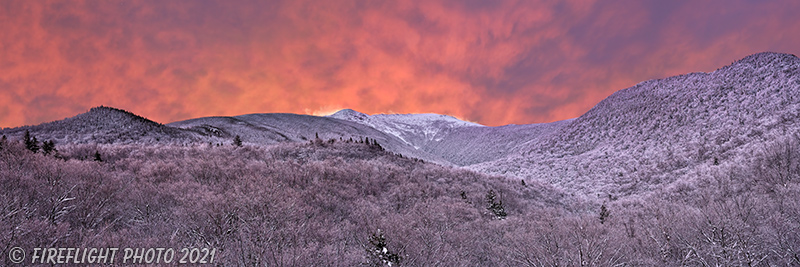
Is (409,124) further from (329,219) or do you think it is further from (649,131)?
(329,219)

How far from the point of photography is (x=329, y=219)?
10789 mm

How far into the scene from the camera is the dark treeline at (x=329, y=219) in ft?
21.9

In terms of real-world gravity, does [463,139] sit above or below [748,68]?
above

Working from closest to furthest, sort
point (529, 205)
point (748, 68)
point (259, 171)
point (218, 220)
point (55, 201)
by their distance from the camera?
point (55, 201), point (218, 220), point (259, 171), point (529, 205), point (748, 68)

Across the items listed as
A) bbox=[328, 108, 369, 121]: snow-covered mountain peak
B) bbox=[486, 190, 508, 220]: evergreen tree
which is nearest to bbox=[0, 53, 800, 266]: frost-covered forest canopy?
bbox=[486, 190, 508, 220]: evergreen tree

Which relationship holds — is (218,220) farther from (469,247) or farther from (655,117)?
(655,117)

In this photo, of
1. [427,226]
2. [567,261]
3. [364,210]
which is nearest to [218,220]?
[364,210]

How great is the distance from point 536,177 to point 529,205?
939 inches

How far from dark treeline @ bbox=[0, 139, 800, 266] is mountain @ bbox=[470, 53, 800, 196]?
8.65 m

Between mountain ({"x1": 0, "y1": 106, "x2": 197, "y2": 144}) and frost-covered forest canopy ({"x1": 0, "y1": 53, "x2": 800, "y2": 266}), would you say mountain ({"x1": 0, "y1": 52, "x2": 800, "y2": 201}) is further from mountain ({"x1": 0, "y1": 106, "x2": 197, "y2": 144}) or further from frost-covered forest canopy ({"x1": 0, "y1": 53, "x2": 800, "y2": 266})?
frost-covered forest canopy ({"x1": 0, "y1": 53, "x2": 800, "y2": 266})

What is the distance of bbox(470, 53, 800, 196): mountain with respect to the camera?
2525 cm

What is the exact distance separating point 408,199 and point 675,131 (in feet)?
129

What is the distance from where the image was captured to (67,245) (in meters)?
5.30

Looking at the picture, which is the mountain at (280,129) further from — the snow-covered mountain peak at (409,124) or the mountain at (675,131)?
the snow-covered mountain peak at (409,124)
